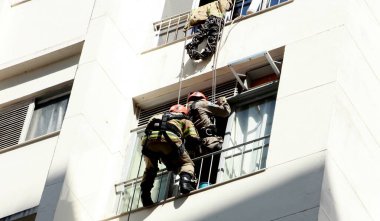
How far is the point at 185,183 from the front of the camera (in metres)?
18.7

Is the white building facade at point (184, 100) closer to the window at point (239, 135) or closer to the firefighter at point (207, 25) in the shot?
the window at point (239, 135)

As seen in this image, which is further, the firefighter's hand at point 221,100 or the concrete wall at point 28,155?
the concrete wall at point 28,155

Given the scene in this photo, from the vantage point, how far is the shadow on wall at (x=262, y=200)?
1700 cm

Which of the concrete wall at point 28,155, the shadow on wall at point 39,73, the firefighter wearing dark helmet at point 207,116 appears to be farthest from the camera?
the shadow on wall at point 39,73

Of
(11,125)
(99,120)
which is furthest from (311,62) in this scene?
(11,125)

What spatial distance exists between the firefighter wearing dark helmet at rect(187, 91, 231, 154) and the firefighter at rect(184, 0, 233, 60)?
115 centimetres

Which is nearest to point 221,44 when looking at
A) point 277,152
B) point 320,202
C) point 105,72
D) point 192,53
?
point 192,53

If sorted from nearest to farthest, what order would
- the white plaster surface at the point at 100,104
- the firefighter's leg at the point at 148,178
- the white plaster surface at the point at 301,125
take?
the white plaster surface at the point at 301,125 < the firefighter's leg at the point at 148,178 < the white plaster surface at the point at 100,104

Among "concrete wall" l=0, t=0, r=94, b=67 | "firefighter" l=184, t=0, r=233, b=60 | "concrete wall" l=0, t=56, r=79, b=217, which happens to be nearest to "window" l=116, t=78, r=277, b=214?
"firefighter" l=184, t=0, r=233, b=60

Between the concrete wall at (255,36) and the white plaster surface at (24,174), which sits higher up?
the concrete wall at (255,36)

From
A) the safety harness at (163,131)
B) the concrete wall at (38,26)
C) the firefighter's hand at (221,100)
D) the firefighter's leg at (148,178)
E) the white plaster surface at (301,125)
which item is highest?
the concrete wall at (38,26)

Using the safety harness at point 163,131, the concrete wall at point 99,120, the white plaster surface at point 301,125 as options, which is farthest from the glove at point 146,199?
the white plaster surface at point 301,125

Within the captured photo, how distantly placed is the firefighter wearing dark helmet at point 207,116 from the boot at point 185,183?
2.56 ft

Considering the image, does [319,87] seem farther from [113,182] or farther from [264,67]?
[113,182]
